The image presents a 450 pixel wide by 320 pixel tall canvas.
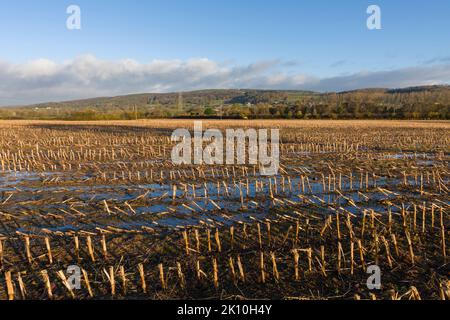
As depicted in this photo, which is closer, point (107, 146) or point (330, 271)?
point (330, 271)

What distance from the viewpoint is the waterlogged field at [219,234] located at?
614 centimetres

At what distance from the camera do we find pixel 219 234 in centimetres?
848

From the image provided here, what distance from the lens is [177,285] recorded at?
6172 mm

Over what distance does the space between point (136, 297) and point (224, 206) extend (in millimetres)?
5406

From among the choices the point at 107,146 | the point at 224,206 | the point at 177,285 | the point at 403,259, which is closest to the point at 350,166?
the point at 224,206

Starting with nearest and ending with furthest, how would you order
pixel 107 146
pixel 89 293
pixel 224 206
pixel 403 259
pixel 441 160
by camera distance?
pixel 89 293 → pixel 403 259 → pixel 224 206 → pixel 441 160 → pixel 107 146

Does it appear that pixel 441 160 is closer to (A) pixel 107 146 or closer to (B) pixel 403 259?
(B) pixel 403 259

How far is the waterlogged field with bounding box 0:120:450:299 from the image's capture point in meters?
6.14
